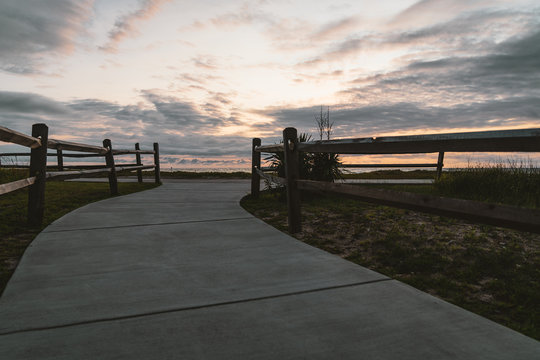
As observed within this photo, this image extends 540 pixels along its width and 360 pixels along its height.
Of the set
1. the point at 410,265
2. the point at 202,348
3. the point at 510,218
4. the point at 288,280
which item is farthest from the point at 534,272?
the point at 202,348

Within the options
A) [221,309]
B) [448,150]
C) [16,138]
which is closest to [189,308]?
[221,309]

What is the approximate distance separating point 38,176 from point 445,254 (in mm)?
5427

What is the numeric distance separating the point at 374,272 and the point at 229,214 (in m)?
3.01

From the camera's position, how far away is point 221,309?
2.31m

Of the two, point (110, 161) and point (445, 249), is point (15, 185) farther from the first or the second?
point (445, 249)

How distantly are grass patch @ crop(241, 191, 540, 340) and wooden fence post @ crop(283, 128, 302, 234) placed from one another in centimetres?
19

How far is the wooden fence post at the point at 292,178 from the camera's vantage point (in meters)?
4.76

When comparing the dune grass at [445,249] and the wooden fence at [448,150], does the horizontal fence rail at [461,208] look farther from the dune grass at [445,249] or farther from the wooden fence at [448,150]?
the dune grass at [445,249]

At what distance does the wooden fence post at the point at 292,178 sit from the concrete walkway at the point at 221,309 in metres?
0.88

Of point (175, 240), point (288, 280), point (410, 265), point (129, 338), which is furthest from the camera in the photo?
point (175, 240)

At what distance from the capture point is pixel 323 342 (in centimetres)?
192

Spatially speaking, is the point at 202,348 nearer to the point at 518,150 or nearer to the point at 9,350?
the point at 9,350

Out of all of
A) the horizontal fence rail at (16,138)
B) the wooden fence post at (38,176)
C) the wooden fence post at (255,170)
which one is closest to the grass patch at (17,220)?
the wooden fence post at (38,176)

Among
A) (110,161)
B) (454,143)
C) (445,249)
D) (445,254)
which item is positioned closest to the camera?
(454,143)
